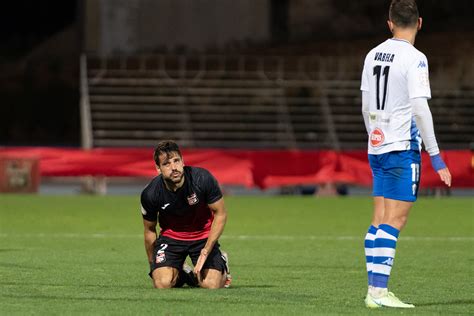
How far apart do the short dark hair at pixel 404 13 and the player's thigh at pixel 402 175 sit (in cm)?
93

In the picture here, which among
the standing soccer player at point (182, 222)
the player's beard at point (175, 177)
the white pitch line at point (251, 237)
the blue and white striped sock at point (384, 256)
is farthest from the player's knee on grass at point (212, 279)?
the white pitch line at point (251, 237)

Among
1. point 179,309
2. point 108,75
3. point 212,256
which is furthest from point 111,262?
point 108,75

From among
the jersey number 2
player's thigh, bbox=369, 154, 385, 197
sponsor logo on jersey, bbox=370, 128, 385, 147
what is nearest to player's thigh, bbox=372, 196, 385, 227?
player's thigh, bbox=369, 154, 385, 197

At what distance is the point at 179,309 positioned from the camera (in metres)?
9.08

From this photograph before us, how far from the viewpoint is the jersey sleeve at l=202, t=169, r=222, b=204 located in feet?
34.7

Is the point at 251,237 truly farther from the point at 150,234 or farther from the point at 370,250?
the point at 370,250

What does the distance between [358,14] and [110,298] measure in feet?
120

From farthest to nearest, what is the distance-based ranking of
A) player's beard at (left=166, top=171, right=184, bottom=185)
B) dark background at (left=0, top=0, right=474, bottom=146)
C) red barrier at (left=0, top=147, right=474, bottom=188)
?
dark background at (left=0, top=0, right=474, bottom=146)
red barrier at (left=0, top=147, right=474, bottom=188)
player's beard at (left=166, top=171, right=184, bottom=185)

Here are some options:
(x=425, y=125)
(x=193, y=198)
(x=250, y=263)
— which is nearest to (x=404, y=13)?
(x=425, y=125)

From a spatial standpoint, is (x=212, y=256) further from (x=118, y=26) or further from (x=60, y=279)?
(x=118, y=26)

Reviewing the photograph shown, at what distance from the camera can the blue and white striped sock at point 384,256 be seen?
9.25 m

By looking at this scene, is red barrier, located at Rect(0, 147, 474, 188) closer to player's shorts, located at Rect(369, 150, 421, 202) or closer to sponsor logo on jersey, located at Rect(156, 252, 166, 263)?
sponsor logo on jersey, located at Rect(156, 252, 166, 263)

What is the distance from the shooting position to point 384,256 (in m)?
9.26

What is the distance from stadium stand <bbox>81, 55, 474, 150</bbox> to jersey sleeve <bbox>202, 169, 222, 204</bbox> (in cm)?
2574
